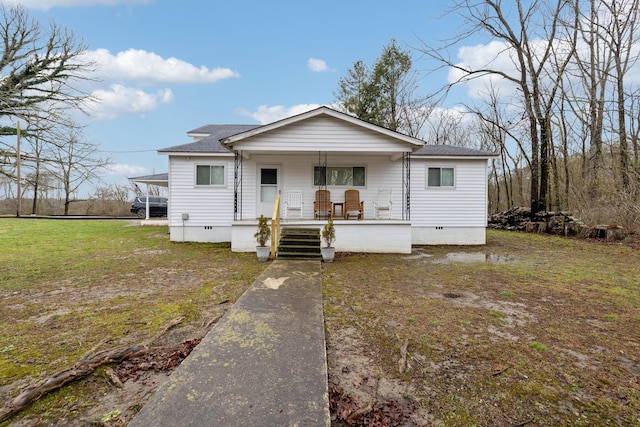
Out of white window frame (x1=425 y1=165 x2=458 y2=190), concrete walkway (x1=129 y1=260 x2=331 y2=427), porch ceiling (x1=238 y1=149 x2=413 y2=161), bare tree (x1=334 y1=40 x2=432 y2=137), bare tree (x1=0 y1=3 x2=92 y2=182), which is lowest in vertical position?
concrete walkway (x1=129 y1=260 x2=331 y2=427)

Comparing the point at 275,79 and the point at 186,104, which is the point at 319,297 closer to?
the point at 275,79

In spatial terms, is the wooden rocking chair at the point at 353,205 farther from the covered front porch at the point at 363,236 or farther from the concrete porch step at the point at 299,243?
the concrete porch step at the point at 299,243

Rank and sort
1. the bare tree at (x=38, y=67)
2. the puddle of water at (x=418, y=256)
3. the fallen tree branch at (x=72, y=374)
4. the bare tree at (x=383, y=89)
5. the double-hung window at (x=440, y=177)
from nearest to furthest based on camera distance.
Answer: the fallen tree branch at (x=72, y=374) < the bare tree at (x=38, y=67) < the puddle of water at (x=418, y=256) < the double-hung window at (x=440, y=177) < the bare tree at (x=383, y=89)

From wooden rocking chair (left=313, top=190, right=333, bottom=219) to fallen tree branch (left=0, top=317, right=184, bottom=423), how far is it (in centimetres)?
759

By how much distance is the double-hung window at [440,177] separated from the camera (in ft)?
37.3

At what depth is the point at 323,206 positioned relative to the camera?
10.7 meters

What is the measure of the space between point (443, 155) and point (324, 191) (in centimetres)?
460

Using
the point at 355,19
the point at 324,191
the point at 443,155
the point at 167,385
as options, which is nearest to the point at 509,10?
the point at 355,19

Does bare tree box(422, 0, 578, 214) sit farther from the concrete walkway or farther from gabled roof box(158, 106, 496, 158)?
the concrete walkway

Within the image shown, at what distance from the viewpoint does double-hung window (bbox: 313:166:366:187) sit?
37.1 ft

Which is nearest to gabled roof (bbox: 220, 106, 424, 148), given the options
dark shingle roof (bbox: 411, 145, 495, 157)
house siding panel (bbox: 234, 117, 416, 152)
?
house siding panel (bbox: 234, 117, 416, 152)

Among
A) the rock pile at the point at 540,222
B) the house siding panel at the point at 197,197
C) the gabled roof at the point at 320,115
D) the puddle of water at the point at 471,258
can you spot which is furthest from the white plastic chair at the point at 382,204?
the rock pile at the point at 540,222

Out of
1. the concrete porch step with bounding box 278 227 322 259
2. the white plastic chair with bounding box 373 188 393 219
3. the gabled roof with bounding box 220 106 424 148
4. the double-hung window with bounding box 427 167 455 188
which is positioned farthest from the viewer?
the double-hung window with bounding box 427 167 455 188

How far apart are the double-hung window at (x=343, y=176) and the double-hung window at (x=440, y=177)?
2.53 m
